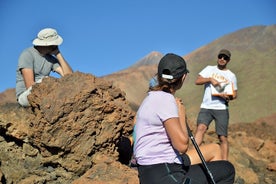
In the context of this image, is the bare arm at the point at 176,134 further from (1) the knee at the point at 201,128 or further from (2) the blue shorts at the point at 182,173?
(1) the knee at the point at 201,128

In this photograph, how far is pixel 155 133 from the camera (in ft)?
12.3

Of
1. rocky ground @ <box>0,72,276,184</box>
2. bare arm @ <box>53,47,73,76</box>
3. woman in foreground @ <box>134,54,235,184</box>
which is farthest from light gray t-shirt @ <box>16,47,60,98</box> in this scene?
woman in foreground @ <box>134,54,235,184</box>

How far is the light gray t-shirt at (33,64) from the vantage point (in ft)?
18.7

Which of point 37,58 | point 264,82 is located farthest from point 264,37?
point 37,58

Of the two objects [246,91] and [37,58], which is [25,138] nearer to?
[37,58]

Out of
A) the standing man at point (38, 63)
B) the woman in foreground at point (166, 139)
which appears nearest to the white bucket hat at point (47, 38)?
the standing man at point (38, 63)

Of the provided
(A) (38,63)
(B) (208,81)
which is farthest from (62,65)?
(B) (208,81)

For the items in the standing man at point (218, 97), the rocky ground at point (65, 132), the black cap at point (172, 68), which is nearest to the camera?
the black cap at point (172, 68)

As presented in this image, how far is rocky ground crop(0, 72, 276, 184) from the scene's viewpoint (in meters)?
5.11

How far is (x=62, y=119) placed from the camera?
5.11m

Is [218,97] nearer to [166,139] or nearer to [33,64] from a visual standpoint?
[33,64]

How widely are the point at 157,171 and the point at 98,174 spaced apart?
1.22 m

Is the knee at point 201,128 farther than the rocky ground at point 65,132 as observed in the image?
Yes

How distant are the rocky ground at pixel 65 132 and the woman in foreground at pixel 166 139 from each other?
3.42 ft
